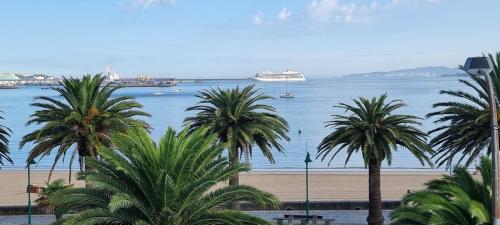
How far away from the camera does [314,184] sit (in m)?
44.3

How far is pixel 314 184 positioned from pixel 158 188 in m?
31.1

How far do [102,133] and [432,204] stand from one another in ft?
45.5

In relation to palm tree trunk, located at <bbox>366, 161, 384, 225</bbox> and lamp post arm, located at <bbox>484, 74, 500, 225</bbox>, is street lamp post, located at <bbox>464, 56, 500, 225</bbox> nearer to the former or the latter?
lamp post arm, located at <bbox>484, 74, 500, 225</bbox>

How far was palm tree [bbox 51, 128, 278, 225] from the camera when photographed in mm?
14234

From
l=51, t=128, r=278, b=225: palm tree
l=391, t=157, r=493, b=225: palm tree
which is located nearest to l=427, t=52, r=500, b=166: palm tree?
l=391, t=157, r=493, b=225: palm tree

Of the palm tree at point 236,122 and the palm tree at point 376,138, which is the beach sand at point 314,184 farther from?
the palm tree at point 376,138

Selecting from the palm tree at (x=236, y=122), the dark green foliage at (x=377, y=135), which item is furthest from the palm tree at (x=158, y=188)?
the palm tree at (x=236, y=122)

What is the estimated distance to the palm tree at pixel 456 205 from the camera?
45.0ft

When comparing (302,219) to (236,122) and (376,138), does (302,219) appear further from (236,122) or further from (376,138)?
(236,122)

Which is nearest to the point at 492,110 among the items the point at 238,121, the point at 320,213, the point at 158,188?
the point at 158,188

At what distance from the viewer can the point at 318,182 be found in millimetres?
45469

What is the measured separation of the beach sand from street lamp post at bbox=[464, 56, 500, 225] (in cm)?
2461

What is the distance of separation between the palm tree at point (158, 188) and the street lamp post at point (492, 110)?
514cm

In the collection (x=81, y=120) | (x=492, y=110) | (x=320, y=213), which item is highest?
(x=492, y=110)
